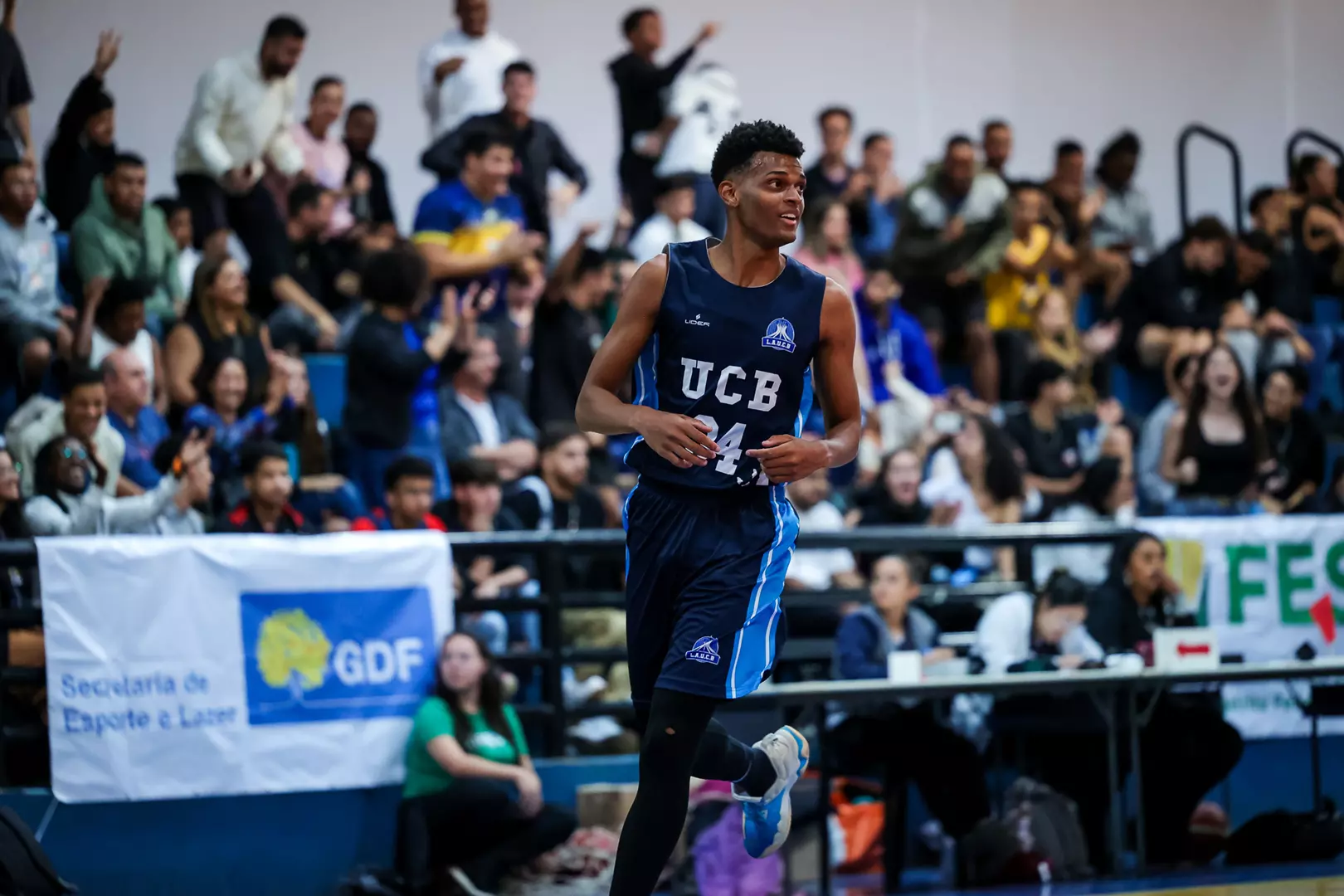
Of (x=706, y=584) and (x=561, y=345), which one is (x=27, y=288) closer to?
(x=561, y=345)

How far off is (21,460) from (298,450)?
56.5 inches

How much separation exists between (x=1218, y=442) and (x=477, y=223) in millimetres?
4444

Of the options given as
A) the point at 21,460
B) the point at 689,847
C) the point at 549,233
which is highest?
the point at 549,233

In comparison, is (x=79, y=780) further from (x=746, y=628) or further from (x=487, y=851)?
(x=746, y=628)

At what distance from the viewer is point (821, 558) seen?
365 inches

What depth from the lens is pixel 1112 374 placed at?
1258cm

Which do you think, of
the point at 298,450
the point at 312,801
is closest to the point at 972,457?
the point at 298,450

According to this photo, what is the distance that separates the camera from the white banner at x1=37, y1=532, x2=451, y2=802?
6.83 m

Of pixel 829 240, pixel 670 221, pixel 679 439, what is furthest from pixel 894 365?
pixel 679 439

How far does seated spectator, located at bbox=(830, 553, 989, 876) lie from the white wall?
18.5ft

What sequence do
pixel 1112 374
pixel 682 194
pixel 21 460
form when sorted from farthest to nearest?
1. pixel 1112 374
2. pixel 682 194
3. pixel 21 460

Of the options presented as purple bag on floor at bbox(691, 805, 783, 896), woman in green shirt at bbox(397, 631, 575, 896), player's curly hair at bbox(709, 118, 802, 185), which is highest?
player's curly hair at bbox(709, 118, 802, 185)

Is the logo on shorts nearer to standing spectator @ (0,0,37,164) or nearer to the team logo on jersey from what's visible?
the team logo on jersey

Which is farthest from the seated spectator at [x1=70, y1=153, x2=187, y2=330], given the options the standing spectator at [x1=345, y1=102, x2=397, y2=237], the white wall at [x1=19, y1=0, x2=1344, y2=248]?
the standing spectator at [x1=345, y1=102, x2=397, y2=237]
